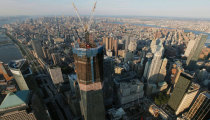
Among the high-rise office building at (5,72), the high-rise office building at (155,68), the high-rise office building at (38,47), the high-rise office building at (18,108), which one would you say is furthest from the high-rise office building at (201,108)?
the high-rise office building at (38,47)

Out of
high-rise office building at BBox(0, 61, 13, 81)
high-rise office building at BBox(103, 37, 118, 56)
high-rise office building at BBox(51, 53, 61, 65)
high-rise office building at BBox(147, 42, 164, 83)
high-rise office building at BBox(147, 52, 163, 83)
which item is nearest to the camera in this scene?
high-rise office building at BBox(147, 42, 164, 83)

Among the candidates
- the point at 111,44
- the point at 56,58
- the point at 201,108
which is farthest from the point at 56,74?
the point at 201,108

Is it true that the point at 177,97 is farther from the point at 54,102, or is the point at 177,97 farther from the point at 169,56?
the point at 169,56

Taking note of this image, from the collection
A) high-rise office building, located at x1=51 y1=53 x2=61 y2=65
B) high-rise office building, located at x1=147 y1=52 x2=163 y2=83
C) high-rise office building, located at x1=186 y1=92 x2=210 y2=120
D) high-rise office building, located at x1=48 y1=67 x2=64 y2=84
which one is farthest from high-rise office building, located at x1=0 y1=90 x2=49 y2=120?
high-rise office building, located at x1=51 y1=53 x2=61 y2=65

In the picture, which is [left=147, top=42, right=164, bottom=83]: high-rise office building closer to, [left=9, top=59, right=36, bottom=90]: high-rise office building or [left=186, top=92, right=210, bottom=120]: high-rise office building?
[left=186, top=92, right=210, bottom=120]: high-rise office building

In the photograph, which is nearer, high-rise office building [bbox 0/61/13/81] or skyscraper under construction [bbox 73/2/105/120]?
skyscraper under construction [bbox 73/2/105/120]

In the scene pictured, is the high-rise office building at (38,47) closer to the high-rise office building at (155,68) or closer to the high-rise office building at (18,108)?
the high-rise office building at (18,108)

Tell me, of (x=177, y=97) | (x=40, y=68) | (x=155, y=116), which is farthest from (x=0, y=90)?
(x=177, y=97)
